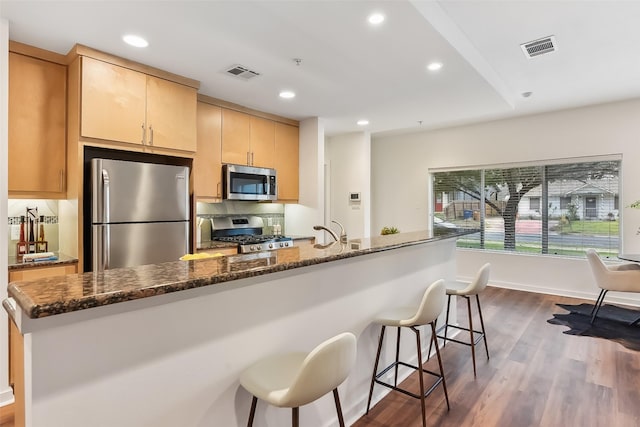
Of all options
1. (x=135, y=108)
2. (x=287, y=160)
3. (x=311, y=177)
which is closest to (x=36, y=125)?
A: (x=135, y=108)

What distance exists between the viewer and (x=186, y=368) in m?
1.31

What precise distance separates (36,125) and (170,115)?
995mm

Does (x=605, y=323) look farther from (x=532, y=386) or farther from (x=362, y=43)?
(x=362, y=43)

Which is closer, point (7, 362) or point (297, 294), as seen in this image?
point (297, 294)

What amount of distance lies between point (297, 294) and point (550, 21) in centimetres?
275

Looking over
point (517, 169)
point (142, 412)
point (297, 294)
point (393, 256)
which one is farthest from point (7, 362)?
point (517, 169)

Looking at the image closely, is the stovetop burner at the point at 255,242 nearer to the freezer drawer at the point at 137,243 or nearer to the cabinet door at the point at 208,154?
the cabinet door at the point at 208,154

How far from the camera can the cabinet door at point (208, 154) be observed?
12.7ft

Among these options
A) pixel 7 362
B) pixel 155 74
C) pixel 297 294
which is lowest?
pixel 7 362

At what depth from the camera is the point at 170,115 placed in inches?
127

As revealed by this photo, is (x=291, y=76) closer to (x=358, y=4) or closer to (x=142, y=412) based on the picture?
(x=358, y=4)

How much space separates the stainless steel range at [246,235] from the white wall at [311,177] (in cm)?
50

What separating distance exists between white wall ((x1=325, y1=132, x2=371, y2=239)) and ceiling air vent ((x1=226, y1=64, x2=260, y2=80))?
110 inches

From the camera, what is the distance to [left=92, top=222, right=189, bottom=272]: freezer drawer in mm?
2732
